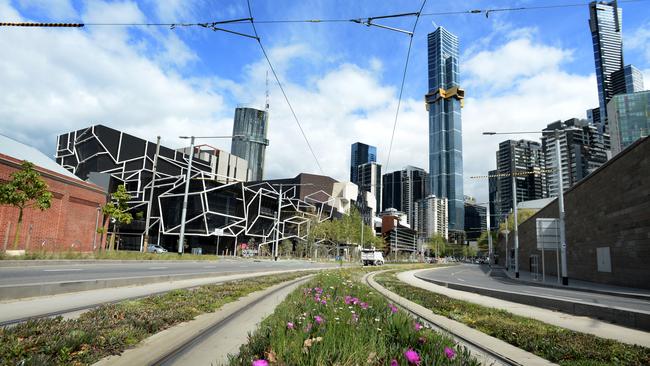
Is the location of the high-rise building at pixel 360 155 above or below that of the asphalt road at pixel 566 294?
above

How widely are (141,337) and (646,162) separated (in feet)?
82.0

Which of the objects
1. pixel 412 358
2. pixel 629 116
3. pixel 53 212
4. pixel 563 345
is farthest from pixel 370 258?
pixel 412 358

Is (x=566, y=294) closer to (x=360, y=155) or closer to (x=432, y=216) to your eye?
(x=360, y=155)

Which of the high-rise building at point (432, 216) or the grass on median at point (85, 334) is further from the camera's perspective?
the high-rise building at point (432, 216)

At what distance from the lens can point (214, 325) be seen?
7.57 m

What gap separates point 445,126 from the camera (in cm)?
10319

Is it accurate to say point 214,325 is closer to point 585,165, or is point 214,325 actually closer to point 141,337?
point 141,337

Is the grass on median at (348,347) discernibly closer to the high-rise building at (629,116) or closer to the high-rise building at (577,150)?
the high-rise building at (577,150)

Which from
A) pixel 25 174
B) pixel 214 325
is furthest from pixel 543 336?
pixel 25 174

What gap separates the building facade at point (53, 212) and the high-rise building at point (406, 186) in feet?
152

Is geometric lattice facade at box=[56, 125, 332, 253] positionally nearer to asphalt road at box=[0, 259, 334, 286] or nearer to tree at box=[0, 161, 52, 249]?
tree at box=[0, 161, 52, 249]

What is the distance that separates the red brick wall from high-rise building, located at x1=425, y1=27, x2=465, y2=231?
74204 mm

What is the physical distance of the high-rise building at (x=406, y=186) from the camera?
10396 cm

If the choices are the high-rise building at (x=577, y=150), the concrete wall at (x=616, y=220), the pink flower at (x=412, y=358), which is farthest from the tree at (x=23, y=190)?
the high-rise building at (x=577, y=150)
